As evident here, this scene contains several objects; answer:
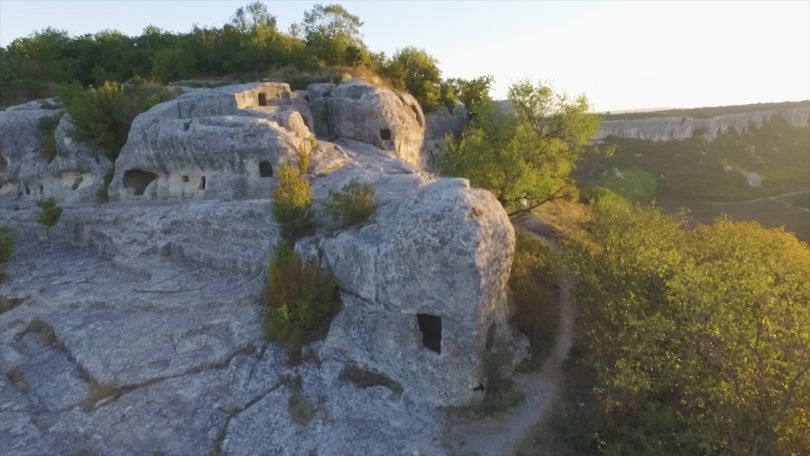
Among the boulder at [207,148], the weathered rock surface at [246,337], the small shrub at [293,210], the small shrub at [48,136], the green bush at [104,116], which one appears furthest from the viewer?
the small shrub at [48,136]

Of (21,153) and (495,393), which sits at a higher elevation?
(21,153)

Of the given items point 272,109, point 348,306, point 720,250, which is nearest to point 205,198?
point 272,109

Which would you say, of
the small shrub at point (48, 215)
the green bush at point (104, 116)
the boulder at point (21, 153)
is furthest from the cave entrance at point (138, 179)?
the boulder at point (21, 153)

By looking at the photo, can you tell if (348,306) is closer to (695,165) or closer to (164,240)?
(164,240)

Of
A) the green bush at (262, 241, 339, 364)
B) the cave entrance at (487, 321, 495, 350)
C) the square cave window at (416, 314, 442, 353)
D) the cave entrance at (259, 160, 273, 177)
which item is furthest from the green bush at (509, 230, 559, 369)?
the cave entrance at (259, 160, 273, 177)

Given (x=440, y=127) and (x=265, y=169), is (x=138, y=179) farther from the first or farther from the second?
(x=440, y=127)

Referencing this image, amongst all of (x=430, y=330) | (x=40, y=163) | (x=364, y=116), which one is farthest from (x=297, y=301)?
(x=40, y=163)

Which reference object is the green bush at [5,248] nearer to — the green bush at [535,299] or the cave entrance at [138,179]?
the cave entrance at [138,179]
